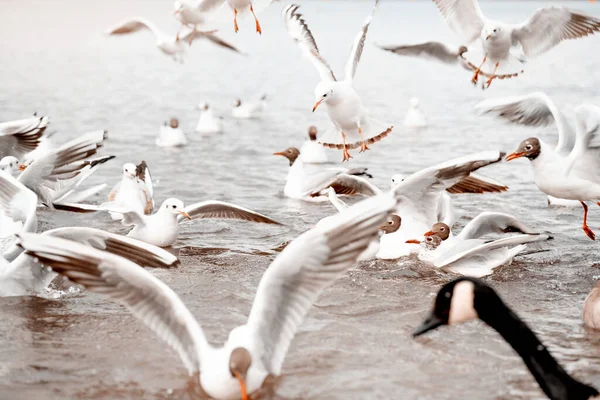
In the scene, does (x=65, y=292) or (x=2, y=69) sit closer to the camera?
(x=65, y=292)

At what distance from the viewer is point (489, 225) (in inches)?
312

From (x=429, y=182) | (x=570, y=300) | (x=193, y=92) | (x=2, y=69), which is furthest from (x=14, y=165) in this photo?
(x=2, y=69)

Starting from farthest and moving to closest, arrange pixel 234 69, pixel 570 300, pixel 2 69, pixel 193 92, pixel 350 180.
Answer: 1. pixel 234 69
2. pixel 2 69
3. pixel 193 92
4. pixel 350 180
5. pixel 570 300

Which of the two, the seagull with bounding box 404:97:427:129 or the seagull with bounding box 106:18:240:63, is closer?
the seagull with bounding box 106:18:240:63

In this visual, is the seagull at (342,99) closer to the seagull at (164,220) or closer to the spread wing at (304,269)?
the seagull at (164,220)

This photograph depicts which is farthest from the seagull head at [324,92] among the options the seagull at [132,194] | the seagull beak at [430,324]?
the seagull beak at [430,324]

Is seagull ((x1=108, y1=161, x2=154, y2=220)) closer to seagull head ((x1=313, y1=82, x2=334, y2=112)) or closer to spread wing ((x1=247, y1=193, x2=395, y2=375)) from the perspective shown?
seagull head ((x1=313, y1=82, x2=334, y2=112))

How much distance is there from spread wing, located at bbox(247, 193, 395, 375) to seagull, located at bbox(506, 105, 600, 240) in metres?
3.20

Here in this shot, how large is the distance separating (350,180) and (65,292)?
3477 mm

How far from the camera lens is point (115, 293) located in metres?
4.89

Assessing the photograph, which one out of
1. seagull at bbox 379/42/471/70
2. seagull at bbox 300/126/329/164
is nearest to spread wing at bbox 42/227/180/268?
seagull at bbox 379/42/471/70

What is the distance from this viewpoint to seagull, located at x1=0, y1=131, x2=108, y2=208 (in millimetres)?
7727

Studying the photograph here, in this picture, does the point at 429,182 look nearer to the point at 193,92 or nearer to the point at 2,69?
the point at 193,92

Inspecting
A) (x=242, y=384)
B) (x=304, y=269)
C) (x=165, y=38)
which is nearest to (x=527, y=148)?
(x=304, y=269)
